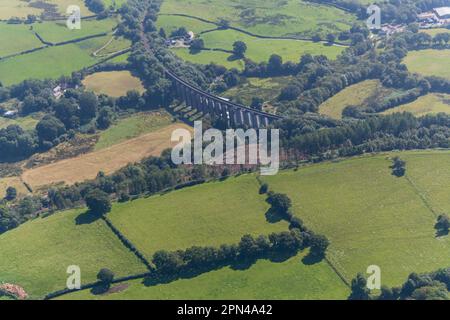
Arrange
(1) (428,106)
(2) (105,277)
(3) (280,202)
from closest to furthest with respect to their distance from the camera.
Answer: (2) (105,277) < (3) (280,202) < (1) (428,106)

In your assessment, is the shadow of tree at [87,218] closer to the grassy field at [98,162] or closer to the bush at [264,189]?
the grassy field at [98,162]

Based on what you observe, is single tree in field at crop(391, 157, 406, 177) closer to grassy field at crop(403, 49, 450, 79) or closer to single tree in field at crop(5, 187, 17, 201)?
grassy field at crop(403, 49, 450, 79)

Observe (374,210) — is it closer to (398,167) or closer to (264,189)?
(398,167)

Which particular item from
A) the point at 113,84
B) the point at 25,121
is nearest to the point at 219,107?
the point at 113,84

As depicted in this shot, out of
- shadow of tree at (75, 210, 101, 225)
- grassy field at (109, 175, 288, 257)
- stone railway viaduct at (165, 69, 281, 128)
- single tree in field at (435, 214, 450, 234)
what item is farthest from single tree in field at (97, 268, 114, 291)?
stone railway viaduct at (165, 69, 281, 128)

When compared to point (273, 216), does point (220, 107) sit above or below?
above
